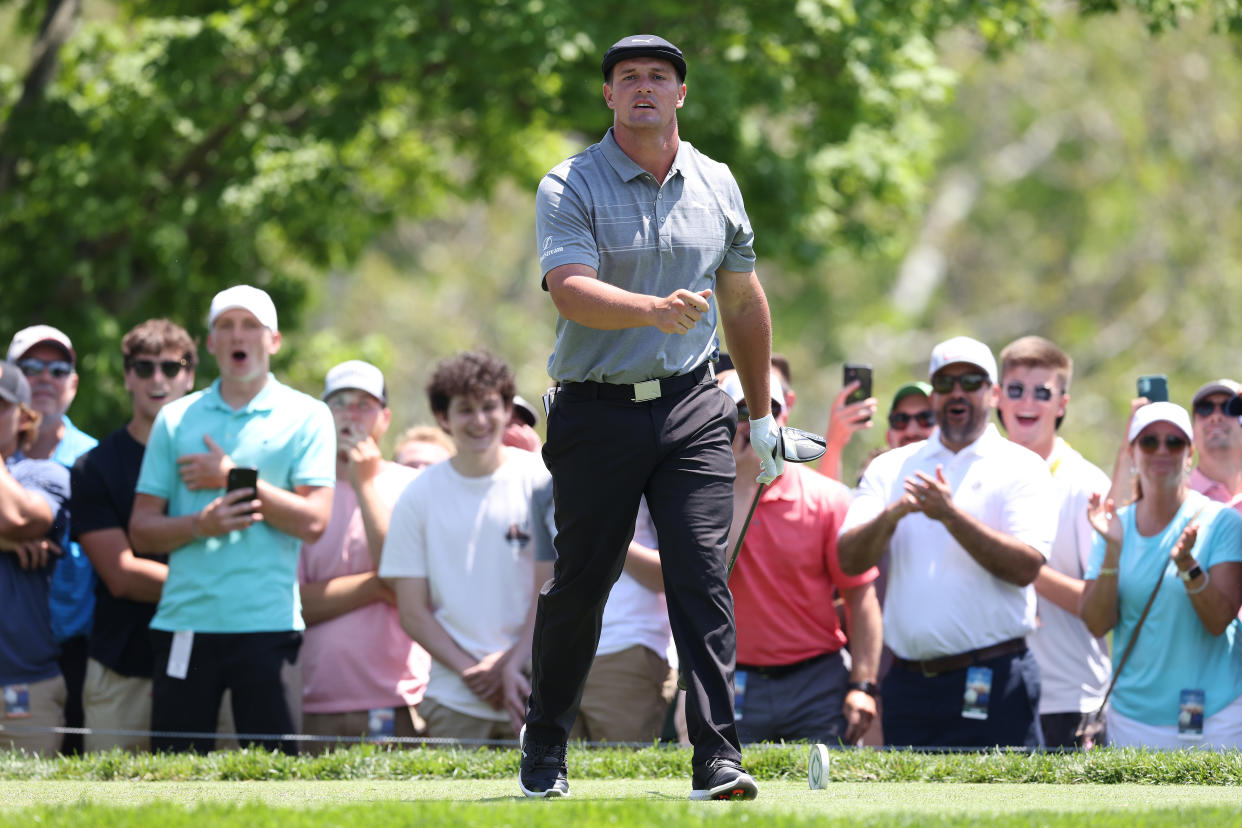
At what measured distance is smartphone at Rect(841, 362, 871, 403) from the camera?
31.5 feet

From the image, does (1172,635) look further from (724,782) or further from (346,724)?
(346,724)

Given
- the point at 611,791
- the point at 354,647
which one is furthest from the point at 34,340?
the point at 611,791

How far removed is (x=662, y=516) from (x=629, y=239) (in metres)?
0.94

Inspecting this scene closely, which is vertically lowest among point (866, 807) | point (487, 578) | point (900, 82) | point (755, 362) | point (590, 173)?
point (866, 807)

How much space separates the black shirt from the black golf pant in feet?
11.5

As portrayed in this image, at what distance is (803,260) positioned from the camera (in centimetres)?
1550

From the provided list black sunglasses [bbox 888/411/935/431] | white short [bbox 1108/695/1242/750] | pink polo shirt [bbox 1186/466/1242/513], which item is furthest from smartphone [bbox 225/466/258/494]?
pink polo shirt [bbox 1186/466/1242/513]

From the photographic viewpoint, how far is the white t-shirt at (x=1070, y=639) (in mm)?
8656

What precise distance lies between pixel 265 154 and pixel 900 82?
5.62 m

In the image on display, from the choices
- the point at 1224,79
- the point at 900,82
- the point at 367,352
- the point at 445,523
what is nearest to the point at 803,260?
the point at 900,82

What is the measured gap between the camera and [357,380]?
930 centimetres

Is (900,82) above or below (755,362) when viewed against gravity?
above

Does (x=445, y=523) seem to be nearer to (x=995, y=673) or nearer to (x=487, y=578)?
(x=487, y=578)

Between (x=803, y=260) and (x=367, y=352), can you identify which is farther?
(x=367, y=352)
